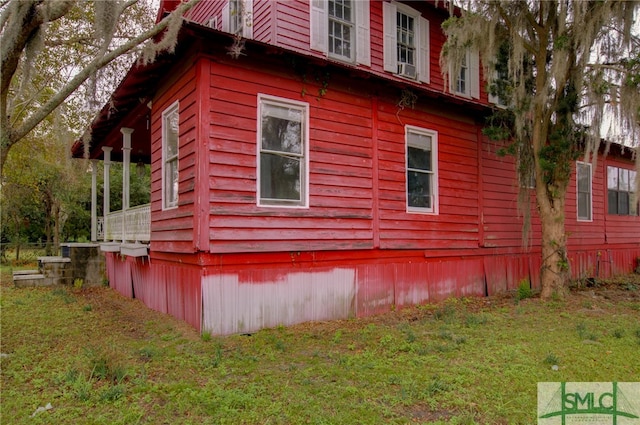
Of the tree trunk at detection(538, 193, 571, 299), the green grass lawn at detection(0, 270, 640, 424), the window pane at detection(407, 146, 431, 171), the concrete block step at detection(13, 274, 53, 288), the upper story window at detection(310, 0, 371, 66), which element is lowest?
the green grass lawn at detection(0, 270, 640, 424)

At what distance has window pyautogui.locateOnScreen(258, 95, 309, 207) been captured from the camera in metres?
6.00

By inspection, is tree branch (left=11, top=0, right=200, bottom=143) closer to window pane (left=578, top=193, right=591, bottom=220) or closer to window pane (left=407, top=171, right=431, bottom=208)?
window pane (left=407, top=171, right=431, bottom=208)

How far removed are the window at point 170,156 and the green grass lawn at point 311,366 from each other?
1905 mm

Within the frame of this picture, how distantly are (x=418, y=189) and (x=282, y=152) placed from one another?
3.04m

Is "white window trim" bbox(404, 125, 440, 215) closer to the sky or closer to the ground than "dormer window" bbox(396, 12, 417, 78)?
closer to the ground

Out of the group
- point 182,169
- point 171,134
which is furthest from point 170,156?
point 182,169

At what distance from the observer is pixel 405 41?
9414 millimetres

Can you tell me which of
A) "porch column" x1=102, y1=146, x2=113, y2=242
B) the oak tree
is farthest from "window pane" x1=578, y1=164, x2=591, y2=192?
"porch column" x1=102, y1=146, x2=113, y2=242

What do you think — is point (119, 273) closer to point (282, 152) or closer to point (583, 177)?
point (282, 152)

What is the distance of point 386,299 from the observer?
7.14 meters

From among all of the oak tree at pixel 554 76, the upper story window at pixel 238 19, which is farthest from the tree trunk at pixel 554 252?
the upper story window at pixel 238 19

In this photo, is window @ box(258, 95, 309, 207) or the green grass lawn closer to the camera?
the green grass lawn

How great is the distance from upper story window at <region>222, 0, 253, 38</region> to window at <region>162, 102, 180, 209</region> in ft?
9.12

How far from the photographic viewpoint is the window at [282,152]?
5996mm
